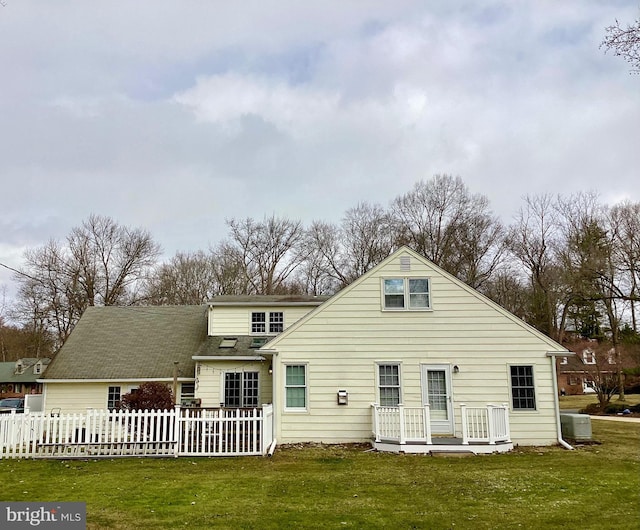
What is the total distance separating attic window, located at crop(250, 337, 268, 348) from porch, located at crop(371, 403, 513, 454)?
6917mm

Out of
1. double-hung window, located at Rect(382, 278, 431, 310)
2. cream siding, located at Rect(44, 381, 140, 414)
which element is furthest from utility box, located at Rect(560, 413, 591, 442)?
cream siding, located at Rect(44, 381, 140, 414)

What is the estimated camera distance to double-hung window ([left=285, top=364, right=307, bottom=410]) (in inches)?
604

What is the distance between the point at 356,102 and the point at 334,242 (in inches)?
886

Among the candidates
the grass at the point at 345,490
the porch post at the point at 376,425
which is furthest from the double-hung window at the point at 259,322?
the grass at the point at 345,490

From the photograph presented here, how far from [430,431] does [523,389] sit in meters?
3.35

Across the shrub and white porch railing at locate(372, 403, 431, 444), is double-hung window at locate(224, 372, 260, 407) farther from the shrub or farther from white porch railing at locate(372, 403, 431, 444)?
white porch railing at locate(372, 403, 431, 444)

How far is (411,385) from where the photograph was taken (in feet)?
50.2

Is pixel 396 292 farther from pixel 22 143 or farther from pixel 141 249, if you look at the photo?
pixel 141 249

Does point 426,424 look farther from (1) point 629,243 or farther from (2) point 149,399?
(1) point 629,243

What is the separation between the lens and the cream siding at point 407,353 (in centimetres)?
1512

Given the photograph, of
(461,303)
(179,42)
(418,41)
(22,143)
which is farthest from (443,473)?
(22,143)

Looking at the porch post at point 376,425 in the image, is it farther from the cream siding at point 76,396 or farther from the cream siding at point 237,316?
the cream siding at point 76,396

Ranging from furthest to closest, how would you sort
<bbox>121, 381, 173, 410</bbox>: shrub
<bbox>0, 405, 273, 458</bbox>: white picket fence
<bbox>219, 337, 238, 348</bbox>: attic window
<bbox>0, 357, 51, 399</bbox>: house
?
<bbox>0, 357, 51, 399</bbox>: house < <bbox>219, 337, 238, 348</bbox>: attic window < <bbox>121, 381, 173, 410</bbox>: shrub < <bbox>0, 405, 273, 458</bbox>: white picket fence

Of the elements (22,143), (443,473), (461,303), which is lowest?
(443,473)
